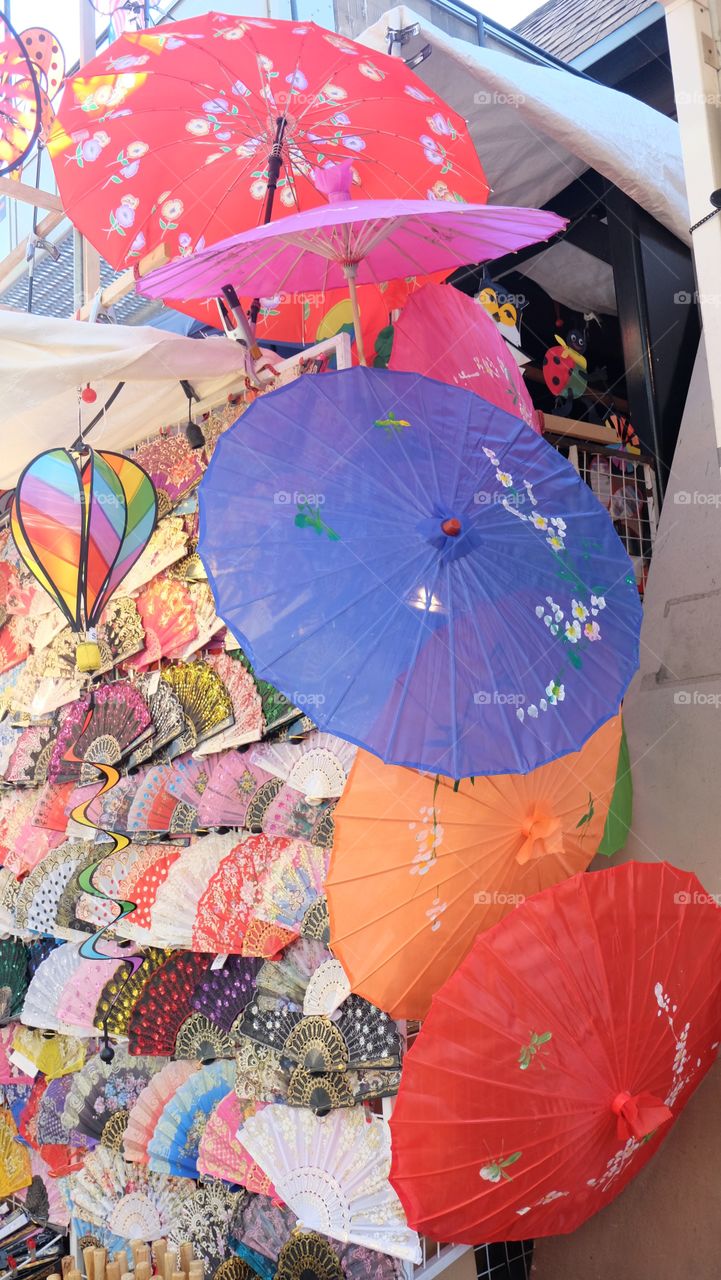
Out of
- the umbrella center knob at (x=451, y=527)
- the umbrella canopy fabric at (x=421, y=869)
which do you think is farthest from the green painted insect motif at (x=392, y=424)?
the umbrella canopy fabric at (x=421, y=869)

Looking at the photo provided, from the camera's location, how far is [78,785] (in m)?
3.81

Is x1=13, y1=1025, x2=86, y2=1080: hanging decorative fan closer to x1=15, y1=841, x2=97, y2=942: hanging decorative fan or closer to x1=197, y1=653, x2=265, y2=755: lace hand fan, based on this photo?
x1=15, y1=841, x2=97, y2=942: hanging decorative fan

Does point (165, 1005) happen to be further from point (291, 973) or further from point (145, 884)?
point (291, 973)

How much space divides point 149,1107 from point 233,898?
0.77m

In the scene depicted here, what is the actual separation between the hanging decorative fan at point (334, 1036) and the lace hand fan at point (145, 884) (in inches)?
22.3

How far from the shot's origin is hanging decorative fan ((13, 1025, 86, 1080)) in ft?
12.1

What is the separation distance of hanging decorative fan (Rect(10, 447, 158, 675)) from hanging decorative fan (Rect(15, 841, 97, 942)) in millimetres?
1180

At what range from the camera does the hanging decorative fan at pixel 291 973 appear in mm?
2770

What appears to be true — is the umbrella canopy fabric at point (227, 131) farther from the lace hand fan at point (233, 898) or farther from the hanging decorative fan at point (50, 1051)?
the hanging decorative fan at point (50, 1051)

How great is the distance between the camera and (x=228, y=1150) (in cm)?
Result: 289

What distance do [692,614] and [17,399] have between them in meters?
2.09

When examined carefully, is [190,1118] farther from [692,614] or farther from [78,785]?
[692,614]

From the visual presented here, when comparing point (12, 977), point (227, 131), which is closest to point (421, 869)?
point (227, 131)

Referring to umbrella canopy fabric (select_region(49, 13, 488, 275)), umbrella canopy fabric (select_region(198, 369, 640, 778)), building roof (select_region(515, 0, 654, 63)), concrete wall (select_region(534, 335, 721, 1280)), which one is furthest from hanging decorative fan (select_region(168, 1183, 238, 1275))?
building roof (select_region(515, 0, 654, 63))
